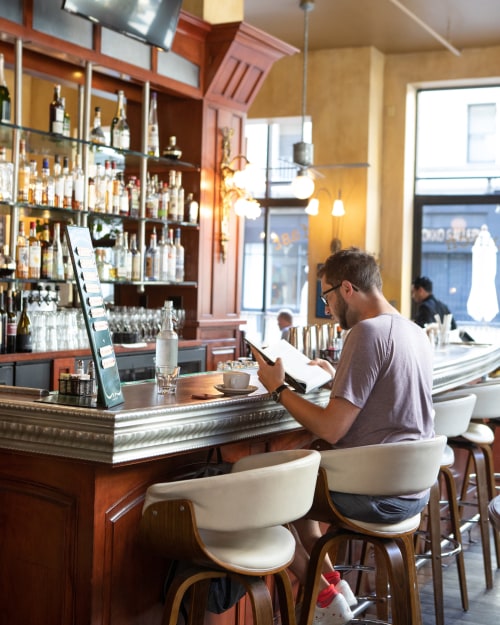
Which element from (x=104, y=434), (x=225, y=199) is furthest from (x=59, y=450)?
(x=225, y=199)

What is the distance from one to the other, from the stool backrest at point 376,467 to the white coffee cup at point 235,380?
400mm

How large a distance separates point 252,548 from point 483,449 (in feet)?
8.12

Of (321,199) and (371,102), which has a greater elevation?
(371,102)

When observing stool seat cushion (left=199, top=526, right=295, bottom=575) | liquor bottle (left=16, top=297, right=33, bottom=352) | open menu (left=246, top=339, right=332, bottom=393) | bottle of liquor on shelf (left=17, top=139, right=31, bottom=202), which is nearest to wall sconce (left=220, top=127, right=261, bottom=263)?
bottle of liquor on shelf (left=17, top=139, right=31, bottom=202)

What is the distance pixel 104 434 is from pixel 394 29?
7772 millimetres

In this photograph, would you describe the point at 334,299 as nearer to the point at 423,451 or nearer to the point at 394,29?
the point at 423,451

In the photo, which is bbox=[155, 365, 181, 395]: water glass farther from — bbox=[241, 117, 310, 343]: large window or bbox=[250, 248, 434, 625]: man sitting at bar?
bbox=[241, 117, 310, 343]: large window

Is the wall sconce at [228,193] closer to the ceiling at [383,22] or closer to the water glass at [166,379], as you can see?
the ceiling at [383,22]

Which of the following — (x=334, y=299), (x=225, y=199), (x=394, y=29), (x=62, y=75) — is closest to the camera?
(x=334, y=299)

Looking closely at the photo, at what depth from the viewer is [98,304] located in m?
2.58

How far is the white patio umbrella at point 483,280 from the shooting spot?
10.1 metres

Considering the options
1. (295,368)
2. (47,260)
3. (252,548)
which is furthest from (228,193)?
(252,548)

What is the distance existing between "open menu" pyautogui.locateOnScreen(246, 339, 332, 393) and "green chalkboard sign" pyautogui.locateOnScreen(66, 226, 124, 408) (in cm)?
66

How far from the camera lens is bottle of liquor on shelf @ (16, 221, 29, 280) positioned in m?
5.50
